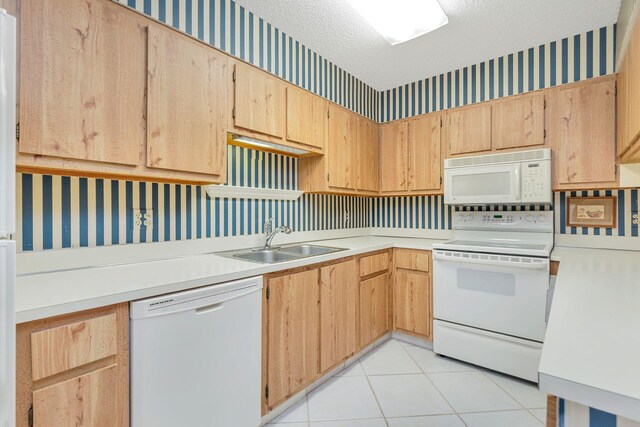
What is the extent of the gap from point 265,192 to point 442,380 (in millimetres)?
1909

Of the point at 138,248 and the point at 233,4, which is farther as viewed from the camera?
the point at 233,4

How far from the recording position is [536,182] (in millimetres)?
2404

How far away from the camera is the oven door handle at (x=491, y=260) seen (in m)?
2.11

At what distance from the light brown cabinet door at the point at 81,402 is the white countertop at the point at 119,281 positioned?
0.25 meters

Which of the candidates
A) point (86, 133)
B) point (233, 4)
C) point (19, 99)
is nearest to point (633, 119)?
point (233, 4)

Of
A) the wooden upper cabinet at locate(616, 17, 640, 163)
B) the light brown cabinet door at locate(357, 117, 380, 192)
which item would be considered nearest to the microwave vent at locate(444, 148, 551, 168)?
the wooden upper cabinet at locate(616, 17, 640, 163)

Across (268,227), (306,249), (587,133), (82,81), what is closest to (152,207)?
(82,81)

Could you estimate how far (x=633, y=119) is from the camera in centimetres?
161

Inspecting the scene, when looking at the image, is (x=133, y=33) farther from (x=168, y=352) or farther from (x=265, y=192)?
(x=168, y=352)

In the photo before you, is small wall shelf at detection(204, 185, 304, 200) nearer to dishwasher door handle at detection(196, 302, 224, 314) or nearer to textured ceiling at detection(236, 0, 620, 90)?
dishwasher door handle at detection(196, 302, 224, 314)

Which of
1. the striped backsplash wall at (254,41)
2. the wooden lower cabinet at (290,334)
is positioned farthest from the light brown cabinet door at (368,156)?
the wooden lower cabinet at (290,334)

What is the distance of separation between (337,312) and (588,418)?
1.74 metres

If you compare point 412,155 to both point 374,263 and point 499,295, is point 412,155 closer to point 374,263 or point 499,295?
point 374,263

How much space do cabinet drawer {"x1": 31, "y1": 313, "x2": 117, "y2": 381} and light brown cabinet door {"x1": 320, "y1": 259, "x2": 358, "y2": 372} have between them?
4.07 feet
